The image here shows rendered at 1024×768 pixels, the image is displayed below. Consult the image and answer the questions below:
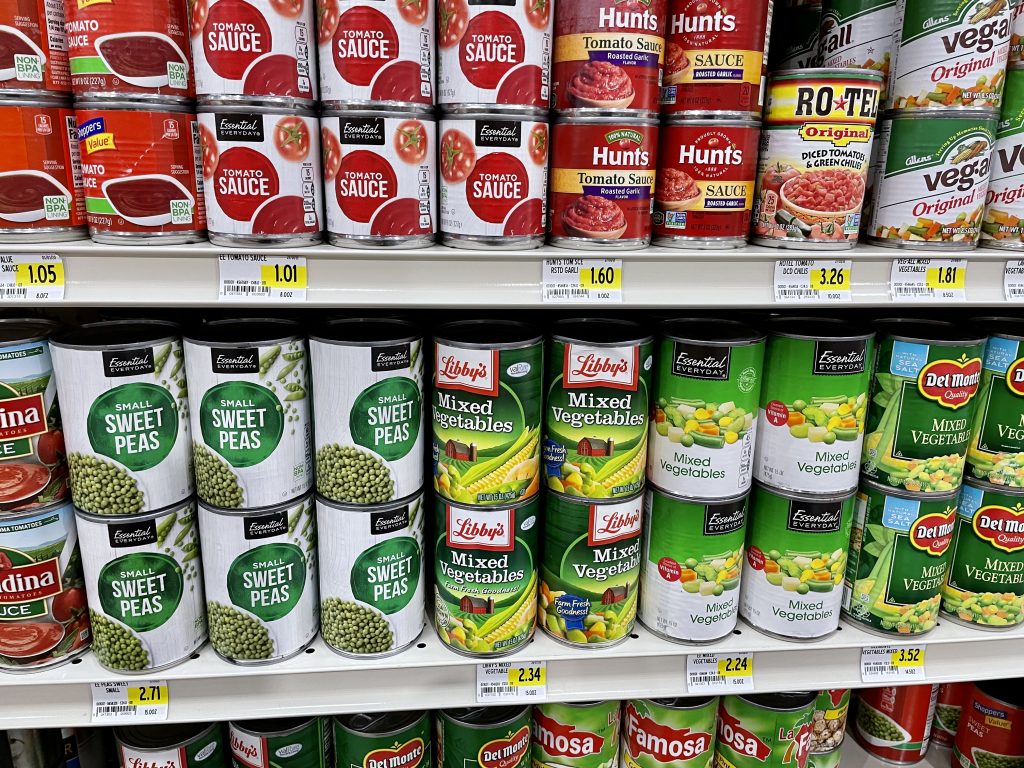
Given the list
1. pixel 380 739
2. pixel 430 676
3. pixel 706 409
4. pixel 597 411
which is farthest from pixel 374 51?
pixel 380 739

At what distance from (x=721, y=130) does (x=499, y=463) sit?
2.12ft

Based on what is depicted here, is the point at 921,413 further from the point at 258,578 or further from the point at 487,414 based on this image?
the point at 258,578

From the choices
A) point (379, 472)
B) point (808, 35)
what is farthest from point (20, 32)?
point (808, 35)

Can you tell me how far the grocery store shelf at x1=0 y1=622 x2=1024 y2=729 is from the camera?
1202mm

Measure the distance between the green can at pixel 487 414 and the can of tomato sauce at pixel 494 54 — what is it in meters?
0.36

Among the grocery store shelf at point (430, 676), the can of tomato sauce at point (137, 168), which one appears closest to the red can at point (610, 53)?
the can of tomato sauce at point (137, 168)

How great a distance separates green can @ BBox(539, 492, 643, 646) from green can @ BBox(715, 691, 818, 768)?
321mm

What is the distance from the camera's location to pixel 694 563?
1292mm

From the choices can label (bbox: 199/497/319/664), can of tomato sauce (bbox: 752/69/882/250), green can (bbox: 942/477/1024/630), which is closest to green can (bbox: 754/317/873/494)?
can of tomato sauce (bbox: 752/69/882/250)

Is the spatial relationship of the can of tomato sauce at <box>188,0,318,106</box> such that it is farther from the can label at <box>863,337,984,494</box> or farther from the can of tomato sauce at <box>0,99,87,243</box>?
the can label at <box>863,337,984,494</box>

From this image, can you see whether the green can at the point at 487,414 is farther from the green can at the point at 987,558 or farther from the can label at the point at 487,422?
the green can at the point at 987,558

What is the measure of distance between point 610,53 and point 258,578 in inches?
40.2

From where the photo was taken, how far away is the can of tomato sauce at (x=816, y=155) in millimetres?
1127

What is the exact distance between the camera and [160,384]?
Result: 3.75 ft
